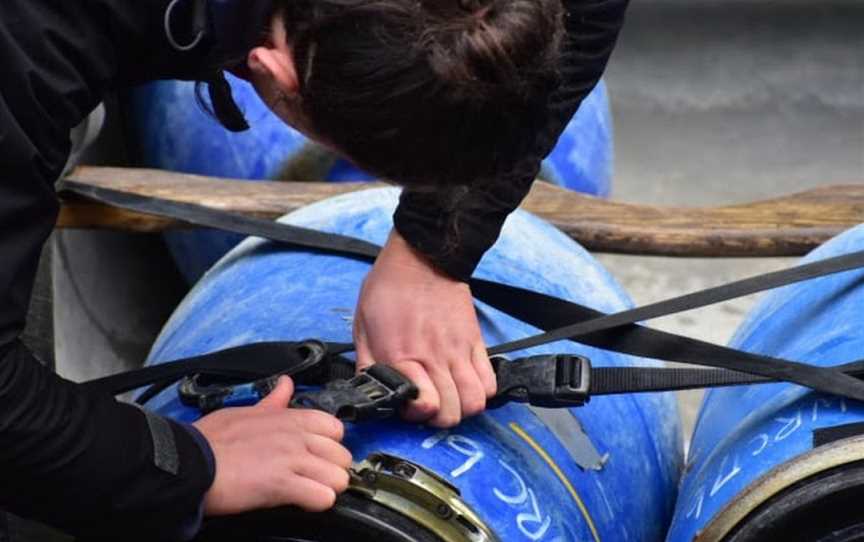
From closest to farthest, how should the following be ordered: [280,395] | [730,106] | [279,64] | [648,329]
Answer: [279,64] < [280,395] < [648,329] < [730,106]

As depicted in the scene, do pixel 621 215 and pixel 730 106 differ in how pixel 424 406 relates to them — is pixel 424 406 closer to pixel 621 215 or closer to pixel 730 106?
pixel 621 215

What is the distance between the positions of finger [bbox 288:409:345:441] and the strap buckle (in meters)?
0.07

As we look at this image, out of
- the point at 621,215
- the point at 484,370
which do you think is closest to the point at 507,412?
the point at 484,370

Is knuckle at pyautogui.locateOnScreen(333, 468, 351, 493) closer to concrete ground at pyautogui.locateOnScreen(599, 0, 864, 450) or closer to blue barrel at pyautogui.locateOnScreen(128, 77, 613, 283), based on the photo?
blue barrel at pyautogui.locateOnScreen(128, 77, 613, 283)

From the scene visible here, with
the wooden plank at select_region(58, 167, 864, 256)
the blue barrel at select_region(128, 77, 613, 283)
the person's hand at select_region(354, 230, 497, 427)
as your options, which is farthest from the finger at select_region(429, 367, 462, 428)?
the blue barrel at select_region(128, 77, 613, 283)

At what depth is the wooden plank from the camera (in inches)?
73.1

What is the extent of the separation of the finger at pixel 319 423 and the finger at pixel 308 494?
5 centimetres

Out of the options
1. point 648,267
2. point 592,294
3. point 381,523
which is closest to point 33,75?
point 381,523

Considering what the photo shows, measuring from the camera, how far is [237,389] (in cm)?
121

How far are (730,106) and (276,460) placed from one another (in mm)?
3218

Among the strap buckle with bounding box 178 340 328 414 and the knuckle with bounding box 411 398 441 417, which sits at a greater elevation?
the knuckle with bounding box 411 398 441 417

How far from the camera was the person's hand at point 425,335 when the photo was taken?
1190mm

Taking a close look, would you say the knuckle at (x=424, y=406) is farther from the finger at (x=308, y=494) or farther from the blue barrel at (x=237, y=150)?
the blue barrel at (x=237, y=150)

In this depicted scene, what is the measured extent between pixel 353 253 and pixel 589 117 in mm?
986
